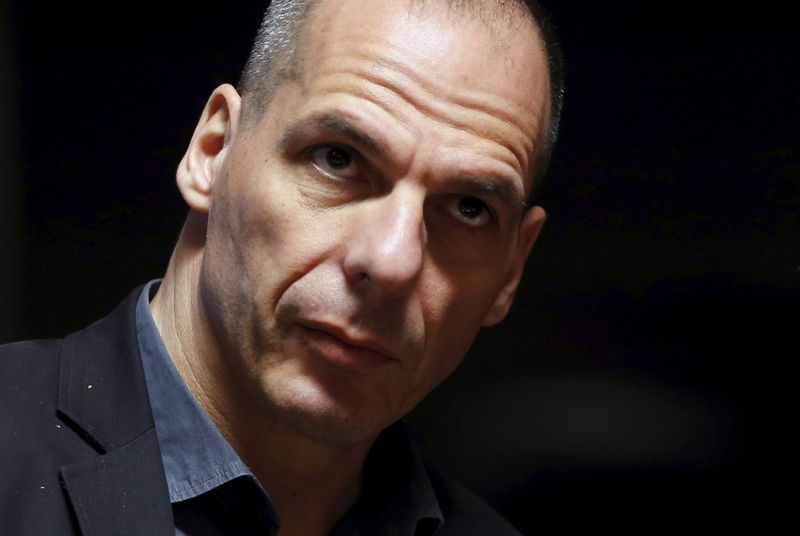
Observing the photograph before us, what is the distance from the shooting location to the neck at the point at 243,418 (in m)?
1.76

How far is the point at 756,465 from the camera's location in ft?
8.02

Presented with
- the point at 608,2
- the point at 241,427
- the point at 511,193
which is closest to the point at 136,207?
the point at 241,427

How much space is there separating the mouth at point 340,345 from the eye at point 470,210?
231 millimetres

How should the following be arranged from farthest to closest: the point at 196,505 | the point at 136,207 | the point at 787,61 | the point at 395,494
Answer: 1. the point at 787,61
2. the point at 136,207
3. the point at 395,494
4. the point at 196,505

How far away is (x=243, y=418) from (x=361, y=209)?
358mm

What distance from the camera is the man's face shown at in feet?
5.38

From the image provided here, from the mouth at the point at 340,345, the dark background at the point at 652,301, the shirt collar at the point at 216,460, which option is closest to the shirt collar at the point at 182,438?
the shirt collar at the point at 216,460

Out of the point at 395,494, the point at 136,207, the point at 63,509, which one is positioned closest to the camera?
the point at 63,509

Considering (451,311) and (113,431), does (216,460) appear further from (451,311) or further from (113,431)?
(451,311)

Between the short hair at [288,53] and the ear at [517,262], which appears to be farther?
the ear at [517,262]

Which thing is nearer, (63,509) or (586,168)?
(63,509)

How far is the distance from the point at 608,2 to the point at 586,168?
33 centimetres

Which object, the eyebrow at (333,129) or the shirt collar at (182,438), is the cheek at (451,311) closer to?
the eyebrow at (333,129)

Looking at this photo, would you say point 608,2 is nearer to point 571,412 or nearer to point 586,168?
point 586,168
